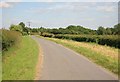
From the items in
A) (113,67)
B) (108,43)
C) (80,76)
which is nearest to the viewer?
(80,76)

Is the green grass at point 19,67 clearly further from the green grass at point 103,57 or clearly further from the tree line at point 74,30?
the tree line at point 74,30

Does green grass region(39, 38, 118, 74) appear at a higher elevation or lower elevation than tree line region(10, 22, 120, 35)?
lower

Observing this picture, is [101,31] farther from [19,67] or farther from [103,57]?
[19,67]

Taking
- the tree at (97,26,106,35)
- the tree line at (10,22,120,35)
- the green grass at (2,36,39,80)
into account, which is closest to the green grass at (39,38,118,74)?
the green grass at (2,36,39,80)

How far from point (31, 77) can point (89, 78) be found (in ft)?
8.22

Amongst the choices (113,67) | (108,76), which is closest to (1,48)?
(113,67)

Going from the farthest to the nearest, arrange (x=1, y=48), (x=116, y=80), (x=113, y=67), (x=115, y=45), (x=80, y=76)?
(x=115, y=45)
(x=1, y=48)
(x=113, y=67)
(x=80, y=76)
(x=116, y=80)

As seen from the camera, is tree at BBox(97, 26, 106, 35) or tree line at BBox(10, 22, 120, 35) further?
tree at BBox(97, 26, 106, 35)

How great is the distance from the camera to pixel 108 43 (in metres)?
48.7

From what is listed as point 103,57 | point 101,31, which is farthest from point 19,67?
point 101,31

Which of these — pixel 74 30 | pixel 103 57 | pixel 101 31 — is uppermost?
pixel 101 31

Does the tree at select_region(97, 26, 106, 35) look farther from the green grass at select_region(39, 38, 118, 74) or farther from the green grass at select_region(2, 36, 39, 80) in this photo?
the green grass at select_region(2, 36, 39, 80)

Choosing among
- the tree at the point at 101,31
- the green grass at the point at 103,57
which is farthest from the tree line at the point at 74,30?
the green grass at the point at 103,57

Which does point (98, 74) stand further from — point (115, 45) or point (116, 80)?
point (115, 45)
